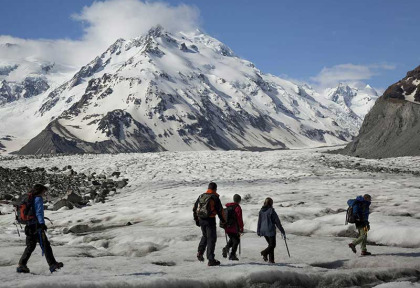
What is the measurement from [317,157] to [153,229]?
3904 cm

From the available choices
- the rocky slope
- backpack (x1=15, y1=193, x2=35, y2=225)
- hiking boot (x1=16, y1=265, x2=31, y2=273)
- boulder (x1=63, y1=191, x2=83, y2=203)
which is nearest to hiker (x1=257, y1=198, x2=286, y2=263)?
backpack (x1=15, y1=193, x2=35, y2=225)

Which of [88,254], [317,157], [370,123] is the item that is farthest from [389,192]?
[370,123]

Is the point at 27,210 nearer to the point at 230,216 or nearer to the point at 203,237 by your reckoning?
the point at 203,237

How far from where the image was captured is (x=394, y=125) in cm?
11612

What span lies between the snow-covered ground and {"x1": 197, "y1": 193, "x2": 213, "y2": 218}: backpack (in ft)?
4.75

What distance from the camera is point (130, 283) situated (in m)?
11.4

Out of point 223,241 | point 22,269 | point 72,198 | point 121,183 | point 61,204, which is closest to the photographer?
point 22,269

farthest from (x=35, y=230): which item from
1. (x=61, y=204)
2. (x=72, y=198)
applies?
(x=72, y=198)

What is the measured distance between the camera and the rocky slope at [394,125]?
10312 cm

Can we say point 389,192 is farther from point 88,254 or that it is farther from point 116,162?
point 116,162

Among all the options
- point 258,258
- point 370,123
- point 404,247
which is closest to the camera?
point 258,258

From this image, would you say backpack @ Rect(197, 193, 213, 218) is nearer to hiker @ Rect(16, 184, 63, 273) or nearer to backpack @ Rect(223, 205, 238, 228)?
backpack @ Rect(223, 205, 238, 228)

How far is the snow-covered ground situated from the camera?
12.5m

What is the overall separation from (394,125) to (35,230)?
376ft
